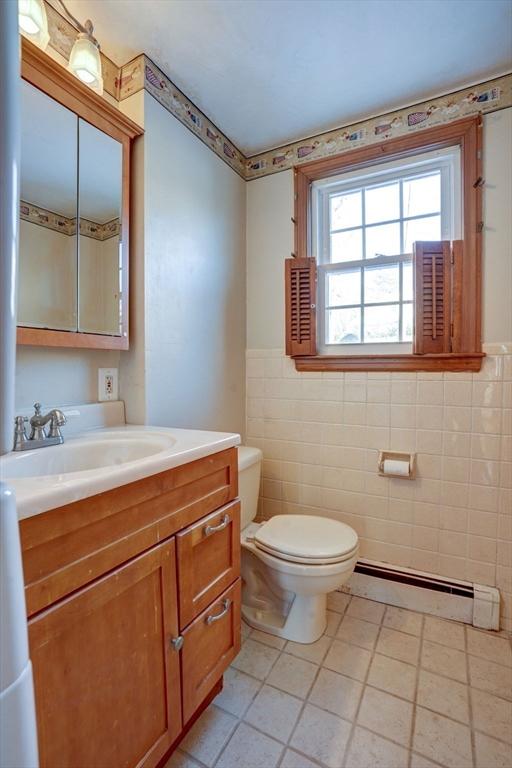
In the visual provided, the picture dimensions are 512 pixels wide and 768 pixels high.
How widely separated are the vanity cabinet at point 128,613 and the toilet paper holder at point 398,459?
0.89 m

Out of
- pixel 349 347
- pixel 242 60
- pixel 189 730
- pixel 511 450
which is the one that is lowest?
pixel 189 730

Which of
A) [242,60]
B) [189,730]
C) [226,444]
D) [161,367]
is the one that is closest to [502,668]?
[189,730]

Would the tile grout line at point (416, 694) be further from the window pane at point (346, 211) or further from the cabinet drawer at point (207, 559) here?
the window pane at point (346, 211)

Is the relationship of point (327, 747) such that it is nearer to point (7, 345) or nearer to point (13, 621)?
point (13, 621)

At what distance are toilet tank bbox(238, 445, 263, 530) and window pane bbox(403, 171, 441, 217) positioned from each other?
1.40 meters

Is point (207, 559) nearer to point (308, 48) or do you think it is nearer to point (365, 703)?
point (365, 703)

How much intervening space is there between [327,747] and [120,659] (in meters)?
0.72

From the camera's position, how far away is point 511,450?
149cm

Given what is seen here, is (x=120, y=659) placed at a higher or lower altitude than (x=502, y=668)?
higher

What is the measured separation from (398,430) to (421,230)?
3.18 ft

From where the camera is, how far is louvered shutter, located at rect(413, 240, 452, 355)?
1.58 meters

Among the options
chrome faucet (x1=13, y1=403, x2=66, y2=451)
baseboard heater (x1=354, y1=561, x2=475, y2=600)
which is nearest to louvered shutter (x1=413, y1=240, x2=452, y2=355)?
baseboard heater (x1=354, y1=561, x2=475, y2=600)

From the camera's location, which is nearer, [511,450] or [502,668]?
[502,668]

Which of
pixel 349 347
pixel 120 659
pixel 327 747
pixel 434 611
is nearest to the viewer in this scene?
pixel 120 659
